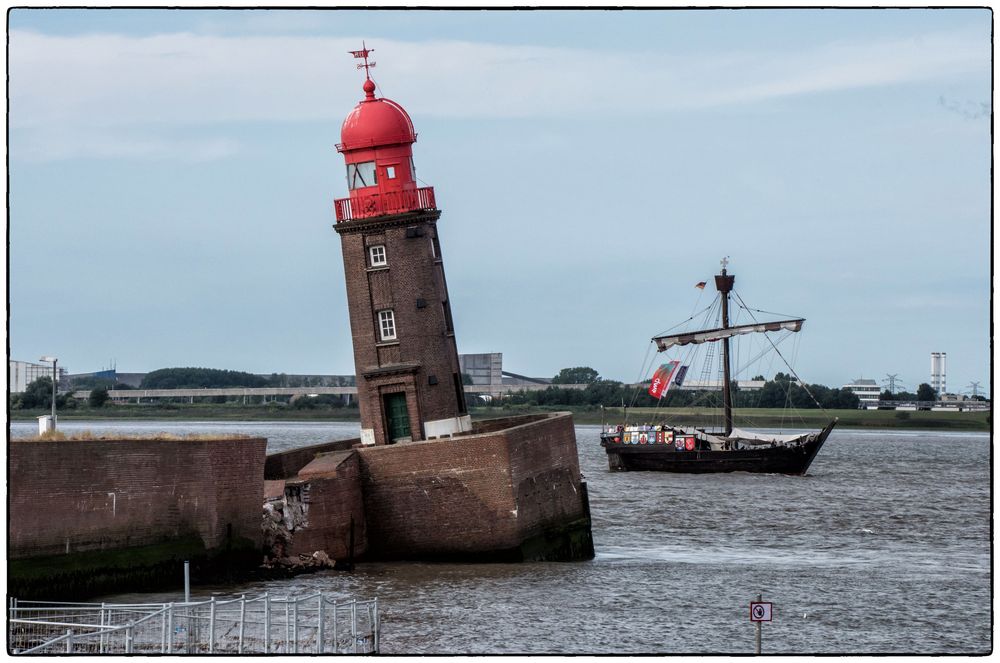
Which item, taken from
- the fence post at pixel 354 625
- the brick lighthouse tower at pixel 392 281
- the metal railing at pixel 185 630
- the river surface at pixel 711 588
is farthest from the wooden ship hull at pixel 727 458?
the fence post at pixel 354 625

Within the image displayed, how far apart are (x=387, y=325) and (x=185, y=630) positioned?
1690cm

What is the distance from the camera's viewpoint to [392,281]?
3925cm

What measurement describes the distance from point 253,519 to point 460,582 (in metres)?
4.61

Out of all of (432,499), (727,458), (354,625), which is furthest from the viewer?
(727,458)

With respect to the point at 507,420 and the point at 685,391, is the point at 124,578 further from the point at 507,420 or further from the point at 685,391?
the point at 685,391

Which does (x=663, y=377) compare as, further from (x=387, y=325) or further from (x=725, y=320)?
(x=387, y=325)

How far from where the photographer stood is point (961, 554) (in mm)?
43250

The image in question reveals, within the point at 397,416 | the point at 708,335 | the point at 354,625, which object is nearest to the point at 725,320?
the point at 708,335

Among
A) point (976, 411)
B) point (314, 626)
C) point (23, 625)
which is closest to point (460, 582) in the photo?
point (314, 626)

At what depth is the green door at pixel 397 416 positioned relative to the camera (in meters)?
39.8

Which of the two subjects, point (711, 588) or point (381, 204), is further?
point (381, 204)

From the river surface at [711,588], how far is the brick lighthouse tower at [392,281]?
513cm

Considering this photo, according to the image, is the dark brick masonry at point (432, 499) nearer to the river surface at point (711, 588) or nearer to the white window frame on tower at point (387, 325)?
the river surface at point (711, 588)

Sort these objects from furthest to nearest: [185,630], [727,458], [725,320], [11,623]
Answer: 1. [725,320]
2. [727,458]
3. [185,630]
4. [11,623]
